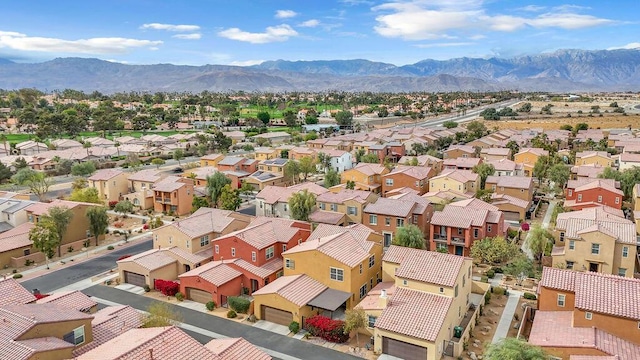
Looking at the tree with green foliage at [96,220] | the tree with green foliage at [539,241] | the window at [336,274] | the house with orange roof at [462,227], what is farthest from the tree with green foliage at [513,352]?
the tree with green foliage at [96,220]

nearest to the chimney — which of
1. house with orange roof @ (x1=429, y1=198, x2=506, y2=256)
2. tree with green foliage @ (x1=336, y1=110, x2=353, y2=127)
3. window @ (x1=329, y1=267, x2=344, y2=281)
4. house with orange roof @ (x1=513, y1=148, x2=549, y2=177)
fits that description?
window @ (x1=329, y1=267, x2=344, y2=281)

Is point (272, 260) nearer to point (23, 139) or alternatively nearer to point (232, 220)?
point (232, 220)

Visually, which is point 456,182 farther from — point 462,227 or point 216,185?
point 216,185

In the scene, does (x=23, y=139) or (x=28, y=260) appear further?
(x=23, y=139)

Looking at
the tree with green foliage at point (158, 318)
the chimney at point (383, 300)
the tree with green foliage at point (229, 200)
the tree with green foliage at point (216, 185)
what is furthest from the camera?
the tree with green foliage at point (216, 185)

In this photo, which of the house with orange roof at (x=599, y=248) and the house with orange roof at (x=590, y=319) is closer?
the house with orange roof at (x=590, y=319)

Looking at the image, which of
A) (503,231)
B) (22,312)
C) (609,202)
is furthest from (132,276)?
(609,202)

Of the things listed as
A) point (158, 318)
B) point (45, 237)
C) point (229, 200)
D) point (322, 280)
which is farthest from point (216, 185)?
point (158, 318)

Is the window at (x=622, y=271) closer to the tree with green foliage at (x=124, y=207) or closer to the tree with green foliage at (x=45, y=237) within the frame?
the tree with green foliage at (x=45, y=237)
